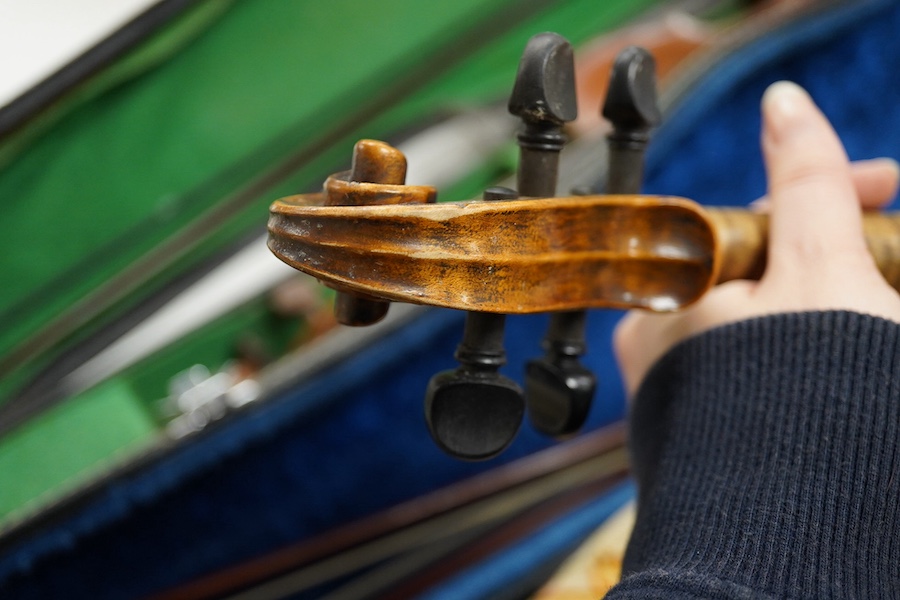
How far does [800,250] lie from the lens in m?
0.52

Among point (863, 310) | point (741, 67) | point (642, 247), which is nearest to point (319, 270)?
point (642, 247)

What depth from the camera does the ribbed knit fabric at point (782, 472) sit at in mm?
427

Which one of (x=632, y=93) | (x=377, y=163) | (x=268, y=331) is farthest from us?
(x=268, y=331)

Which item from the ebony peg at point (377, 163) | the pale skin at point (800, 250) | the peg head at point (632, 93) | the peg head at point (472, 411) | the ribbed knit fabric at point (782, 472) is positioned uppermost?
the peg head at point (632, 93)

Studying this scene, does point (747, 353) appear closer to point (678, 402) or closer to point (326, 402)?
point (678, 402)

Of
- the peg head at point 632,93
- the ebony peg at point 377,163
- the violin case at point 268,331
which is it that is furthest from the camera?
the violin case at point 268,331

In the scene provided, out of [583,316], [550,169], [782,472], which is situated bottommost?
[782,472]

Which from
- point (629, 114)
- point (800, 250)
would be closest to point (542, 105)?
point (629, 114)

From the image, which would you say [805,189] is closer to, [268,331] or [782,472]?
[782,472]

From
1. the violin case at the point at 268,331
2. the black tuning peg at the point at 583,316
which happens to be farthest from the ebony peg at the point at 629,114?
the violin case at the point at 268,331

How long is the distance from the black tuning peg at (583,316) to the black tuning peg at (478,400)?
8 centimetres

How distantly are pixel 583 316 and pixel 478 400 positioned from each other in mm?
138

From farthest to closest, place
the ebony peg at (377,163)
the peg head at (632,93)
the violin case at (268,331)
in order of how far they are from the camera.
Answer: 1. the violin case at (268,331)
2. the peg head at (632,93)
3. the ebony peg at (377,163)

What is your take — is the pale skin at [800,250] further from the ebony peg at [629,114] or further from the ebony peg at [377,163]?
the ebony peg at [377,163]
